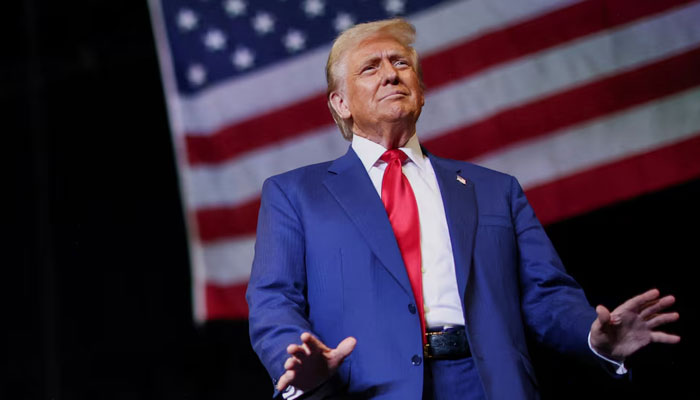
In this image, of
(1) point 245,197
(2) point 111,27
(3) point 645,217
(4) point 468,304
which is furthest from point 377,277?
(2) point 111,27

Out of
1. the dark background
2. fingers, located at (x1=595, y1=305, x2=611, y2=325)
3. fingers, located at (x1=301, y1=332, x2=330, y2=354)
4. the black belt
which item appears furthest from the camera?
the dark background

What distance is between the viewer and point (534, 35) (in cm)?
244

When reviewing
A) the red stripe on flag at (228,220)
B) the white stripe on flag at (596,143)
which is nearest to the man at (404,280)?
the white stripe on flag at (596,143)

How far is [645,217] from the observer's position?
2346 millimetres

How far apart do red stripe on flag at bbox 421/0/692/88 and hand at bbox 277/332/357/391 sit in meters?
1.24

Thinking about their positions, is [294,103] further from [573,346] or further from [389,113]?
[573,346]

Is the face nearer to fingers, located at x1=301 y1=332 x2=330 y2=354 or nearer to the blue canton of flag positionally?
the blue canton of flag

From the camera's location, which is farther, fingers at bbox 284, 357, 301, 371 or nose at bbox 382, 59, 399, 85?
nose at bbox 382, 59, 399, 85

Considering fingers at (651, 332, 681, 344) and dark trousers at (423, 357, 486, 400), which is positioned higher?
fingers at (651, 332, 681, 344)

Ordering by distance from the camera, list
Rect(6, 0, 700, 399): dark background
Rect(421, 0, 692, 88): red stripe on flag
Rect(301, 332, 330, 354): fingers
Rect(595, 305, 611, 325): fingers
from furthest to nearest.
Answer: Rect(421, 0, 692, 88): red stripe on flag < Rect(6, 0, 700, 399): dark background < Rect(595, 305, 611, 325): fingers < Rect(301, 332, 330, 354): fingers

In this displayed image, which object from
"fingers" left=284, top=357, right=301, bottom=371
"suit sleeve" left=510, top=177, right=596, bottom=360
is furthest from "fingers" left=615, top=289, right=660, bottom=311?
"fingers" left=284, top=357, right=301, bottom=371

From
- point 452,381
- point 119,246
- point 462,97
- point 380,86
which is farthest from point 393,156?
point 119,246

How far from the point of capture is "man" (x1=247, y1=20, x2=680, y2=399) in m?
1.54

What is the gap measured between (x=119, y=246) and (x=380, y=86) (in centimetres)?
118
